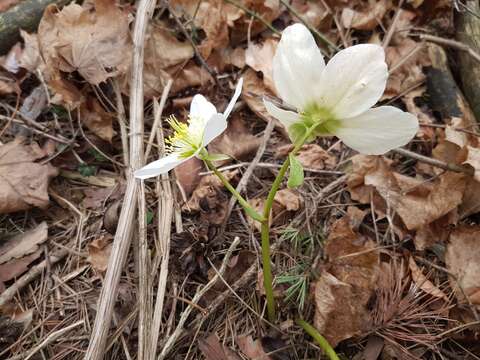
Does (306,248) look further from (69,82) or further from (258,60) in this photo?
(69,82)

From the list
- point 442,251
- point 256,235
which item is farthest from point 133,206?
point 442,251

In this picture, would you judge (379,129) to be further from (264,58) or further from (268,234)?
(264,58)

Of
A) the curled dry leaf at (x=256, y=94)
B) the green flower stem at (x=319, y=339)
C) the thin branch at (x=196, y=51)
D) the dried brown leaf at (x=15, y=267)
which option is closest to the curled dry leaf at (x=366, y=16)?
the curled dry leaf at (x=256, y=94)

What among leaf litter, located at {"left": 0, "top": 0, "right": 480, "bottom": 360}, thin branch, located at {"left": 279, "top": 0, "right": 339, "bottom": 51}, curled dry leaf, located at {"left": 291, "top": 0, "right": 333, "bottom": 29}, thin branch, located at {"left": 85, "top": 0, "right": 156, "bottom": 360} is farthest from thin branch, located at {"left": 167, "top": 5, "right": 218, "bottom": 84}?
curled dry leaf, located at {"left": 291, "top": 0, "right": 333, "bottom": 29}

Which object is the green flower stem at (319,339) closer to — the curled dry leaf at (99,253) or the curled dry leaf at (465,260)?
the curled dry leaf at (465,260)

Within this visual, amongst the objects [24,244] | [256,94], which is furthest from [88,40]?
[24,244]

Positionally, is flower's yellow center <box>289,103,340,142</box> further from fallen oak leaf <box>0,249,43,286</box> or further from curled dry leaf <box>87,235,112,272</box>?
fallen oak leaf <box>0,249,43,286</box>
